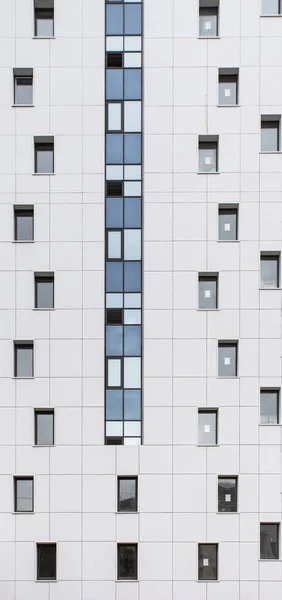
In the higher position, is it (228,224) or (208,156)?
(208,156)

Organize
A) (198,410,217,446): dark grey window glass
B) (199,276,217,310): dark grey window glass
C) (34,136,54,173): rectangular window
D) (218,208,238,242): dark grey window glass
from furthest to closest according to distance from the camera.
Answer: (34,136,54,173): rectangular window → (218,208,238,242): dark grey window glass → (199,276,217,310): dark grey window glass → (198,410,217,446): dark grey window glass

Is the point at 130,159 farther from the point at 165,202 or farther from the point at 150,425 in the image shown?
the point at 150,425

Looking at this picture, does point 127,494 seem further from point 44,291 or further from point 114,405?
point 44,291

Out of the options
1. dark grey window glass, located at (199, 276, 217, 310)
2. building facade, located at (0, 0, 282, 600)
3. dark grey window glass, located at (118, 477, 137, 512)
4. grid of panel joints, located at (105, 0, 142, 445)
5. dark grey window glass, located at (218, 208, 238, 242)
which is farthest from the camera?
dark grey window glass, located at (218, 208, 238, 242)

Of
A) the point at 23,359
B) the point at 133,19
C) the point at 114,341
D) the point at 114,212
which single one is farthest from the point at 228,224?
the point at 23,359

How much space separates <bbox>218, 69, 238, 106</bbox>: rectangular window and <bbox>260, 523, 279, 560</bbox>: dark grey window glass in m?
13.3

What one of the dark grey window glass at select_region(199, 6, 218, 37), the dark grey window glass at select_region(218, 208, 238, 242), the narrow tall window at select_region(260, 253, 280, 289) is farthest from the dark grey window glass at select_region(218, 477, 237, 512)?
the dark grey window glass at select_region(199, 6, 218, 37)

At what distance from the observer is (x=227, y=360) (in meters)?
14.0

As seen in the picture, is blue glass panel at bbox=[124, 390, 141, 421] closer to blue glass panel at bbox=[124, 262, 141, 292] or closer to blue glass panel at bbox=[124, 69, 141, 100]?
blue glass panel at bbox=[124, 262, 141, 292]

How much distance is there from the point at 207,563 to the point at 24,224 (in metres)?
12.0

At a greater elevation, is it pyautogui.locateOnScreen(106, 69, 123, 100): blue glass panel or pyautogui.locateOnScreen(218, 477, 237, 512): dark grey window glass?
pyautogui.locateOnScreen(106, 69, 123, 100): blue glass panel

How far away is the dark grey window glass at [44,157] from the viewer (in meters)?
14.4

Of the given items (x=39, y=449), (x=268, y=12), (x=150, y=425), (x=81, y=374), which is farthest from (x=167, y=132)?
(x=39, y=449)

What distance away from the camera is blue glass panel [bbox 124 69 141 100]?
1417cm
